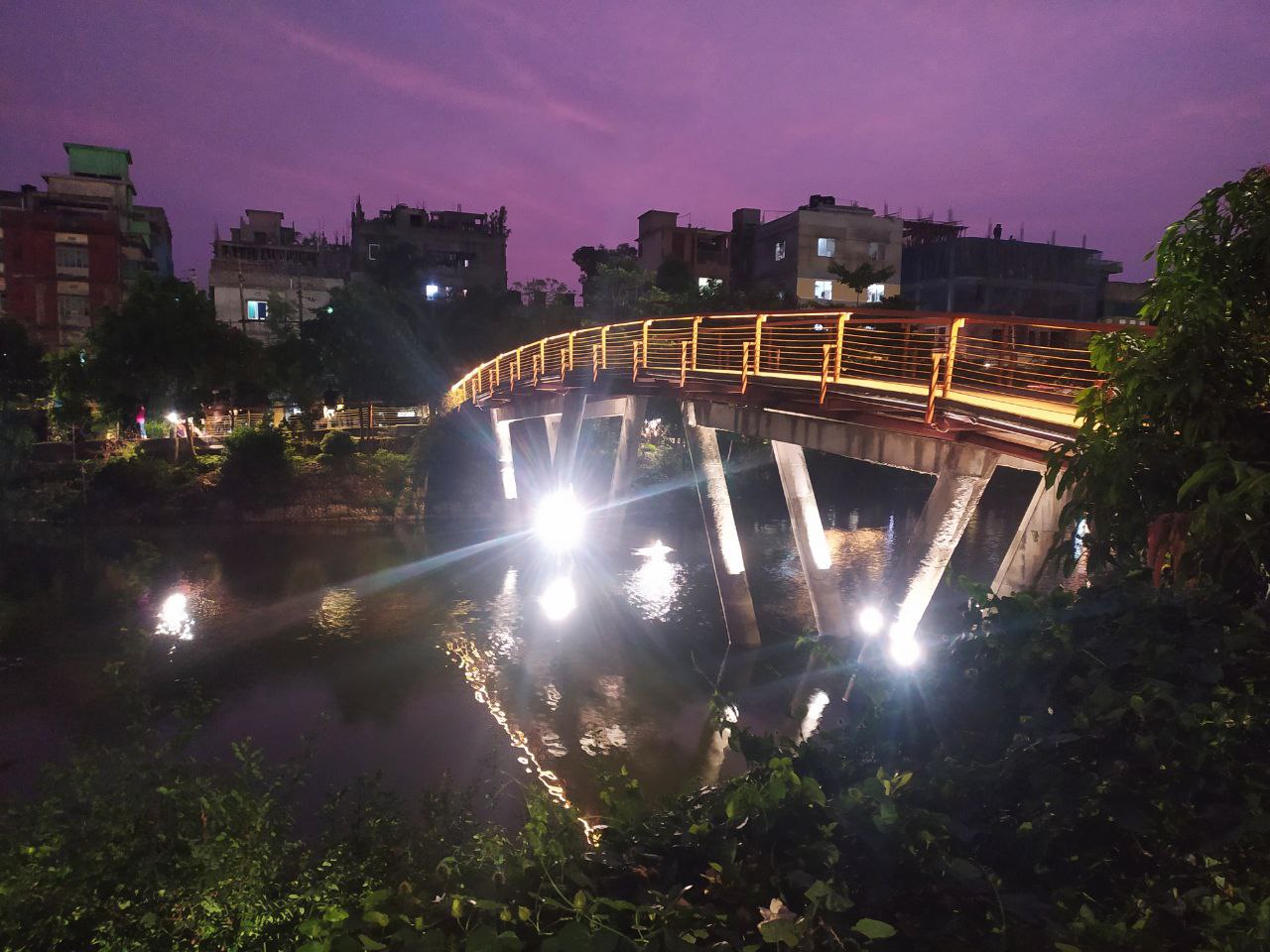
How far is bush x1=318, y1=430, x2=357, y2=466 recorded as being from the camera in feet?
118

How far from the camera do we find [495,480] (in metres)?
36.0

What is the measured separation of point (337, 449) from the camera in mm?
36938

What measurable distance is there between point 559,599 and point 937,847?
60.1 feet

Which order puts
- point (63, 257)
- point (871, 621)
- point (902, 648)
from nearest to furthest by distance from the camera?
point (902, 648), point (871, 621), point (63, 257)

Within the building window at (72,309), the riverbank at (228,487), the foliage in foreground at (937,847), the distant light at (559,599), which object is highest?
the building window at (72,309)

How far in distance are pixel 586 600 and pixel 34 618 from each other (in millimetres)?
13450

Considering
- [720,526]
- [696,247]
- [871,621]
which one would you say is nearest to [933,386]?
[871,621]

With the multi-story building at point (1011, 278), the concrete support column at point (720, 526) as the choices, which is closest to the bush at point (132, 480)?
the concrete support column at point (720, 526)

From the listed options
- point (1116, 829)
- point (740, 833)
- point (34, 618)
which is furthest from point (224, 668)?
point (1116, 829)

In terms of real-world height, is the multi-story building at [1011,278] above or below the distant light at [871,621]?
above

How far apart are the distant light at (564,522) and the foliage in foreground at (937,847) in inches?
864

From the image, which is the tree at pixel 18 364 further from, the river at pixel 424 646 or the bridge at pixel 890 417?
the bridge at pixel 890 417

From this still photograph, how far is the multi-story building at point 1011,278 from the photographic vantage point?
152ft

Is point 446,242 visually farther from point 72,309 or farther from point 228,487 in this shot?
point 228,487
